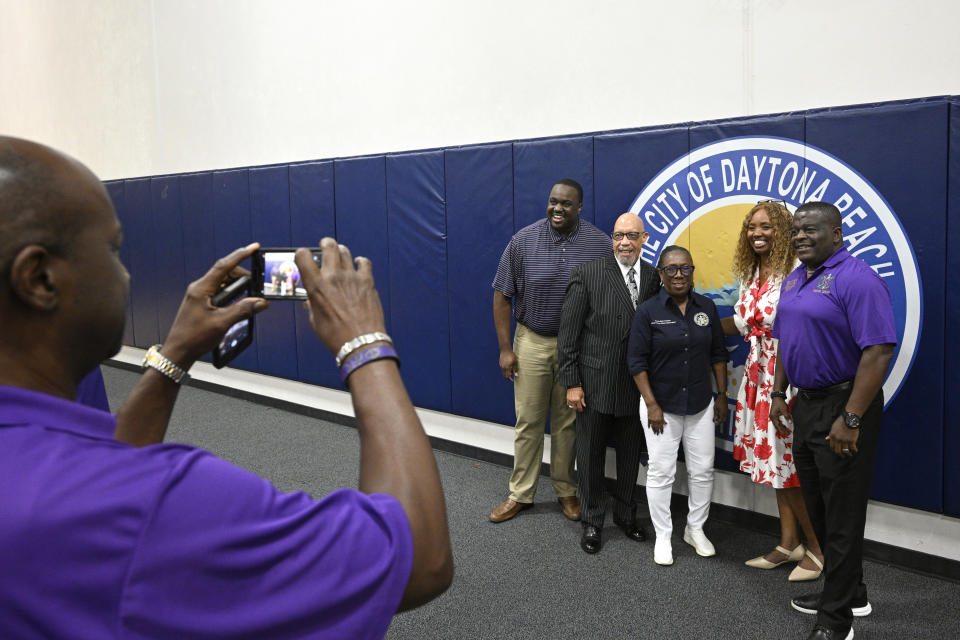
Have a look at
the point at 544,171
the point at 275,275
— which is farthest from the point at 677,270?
the point at 275,275

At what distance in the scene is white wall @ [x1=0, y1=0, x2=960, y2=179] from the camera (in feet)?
10.7

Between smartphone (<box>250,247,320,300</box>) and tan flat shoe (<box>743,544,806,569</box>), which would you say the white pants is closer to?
tan flat shoe (<box>743,544,806,569</box>)

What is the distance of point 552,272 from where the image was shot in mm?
3887

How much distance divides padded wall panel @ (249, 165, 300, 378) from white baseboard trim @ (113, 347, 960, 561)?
225mm

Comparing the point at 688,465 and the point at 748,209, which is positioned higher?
the point at 748,209

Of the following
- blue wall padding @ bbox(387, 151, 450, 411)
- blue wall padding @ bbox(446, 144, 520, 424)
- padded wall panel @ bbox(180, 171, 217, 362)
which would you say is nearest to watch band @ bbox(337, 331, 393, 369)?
blue wall padding @ bbox(446, 144, 520, 424)

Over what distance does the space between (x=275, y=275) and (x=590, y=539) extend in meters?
2.83

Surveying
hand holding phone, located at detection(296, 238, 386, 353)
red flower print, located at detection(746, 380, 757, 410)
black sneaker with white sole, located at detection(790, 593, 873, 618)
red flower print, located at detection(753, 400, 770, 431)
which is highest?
hand holding phone, located at detection(296, 238, 386, 353)

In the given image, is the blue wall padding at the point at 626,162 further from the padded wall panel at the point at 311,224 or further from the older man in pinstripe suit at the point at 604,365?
the padded wall panel at the point at 311,224

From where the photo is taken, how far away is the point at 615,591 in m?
3.07

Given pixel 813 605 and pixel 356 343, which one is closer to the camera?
pixel 356 343

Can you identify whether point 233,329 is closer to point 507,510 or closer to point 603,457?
point 603,457

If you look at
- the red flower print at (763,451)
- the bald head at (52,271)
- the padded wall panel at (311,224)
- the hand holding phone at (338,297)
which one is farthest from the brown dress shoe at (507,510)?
the bald head at (52,271)

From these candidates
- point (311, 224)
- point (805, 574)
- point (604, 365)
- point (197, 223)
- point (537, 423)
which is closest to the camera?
point (805, 574)
